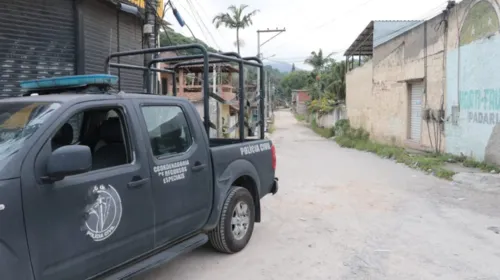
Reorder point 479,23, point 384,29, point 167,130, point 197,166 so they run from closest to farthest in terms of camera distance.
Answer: point 167,130 → point 197,166 → point 479,23 → point 384,29

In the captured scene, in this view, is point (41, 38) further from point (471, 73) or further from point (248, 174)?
point (471, 73)

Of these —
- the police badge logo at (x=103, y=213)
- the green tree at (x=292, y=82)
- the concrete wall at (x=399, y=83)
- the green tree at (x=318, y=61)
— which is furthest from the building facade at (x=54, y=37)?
the green tree at (x=292, y=82)

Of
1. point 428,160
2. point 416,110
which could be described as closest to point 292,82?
Result: point 416,110

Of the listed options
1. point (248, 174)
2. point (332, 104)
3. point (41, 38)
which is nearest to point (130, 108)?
point (248, 174)

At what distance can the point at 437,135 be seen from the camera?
47.2ft

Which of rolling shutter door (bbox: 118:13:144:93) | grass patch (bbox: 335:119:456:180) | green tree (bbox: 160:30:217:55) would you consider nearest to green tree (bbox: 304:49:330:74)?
green tree (bbox: 160:30:217:55)

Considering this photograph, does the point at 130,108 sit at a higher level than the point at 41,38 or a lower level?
lower

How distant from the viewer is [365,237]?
18.4ft

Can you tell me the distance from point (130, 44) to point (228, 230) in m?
7.52

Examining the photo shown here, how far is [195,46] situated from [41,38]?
4.54m

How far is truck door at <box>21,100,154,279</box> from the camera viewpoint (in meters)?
2.64

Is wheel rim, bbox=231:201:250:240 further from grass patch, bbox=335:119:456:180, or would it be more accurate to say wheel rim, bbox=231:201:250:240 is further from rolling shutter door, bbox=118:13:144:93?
grass patch, bbox=335:119:456:180

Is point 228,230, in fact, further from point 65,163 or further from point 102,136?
point 65,163

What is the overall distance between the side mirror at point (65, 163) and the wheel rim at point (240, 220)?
245 centimetres
